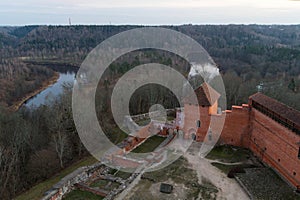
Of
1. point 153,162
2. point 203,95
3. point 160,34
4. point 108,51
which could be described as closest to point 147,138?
point 153,162

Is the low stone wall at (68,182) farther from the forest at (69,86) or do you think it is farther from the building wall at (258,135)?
the building wall at (258,135)

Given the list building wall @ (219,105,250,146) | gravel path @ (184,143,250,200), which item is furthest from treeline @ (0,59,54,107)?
building wall @ (219,105,250,146)

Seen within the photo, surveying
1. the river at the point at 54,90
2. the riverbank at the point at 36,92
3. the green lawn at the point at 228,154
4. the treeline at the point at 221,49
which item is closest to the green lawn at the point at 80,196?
the green lawn at the point at 228,154

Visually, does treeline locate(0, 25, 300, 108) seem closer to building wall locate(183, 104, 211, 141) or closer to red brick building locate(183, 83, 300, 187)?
red brick building locate(183, 83, 300, 187)

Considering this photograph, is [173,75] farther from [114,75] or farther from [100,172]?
[100,172]

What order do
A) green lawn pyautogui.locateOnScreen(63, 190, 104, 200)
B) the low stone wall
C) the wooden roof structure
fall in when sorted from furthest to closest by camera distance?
the wooden roof structure → green lawn pyautogui.locateOnScreen(63, 190, 104, 200) → the low stone wall

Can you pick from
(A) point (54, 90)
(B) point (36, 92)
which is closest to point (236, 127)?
(A) point (54, 90)
